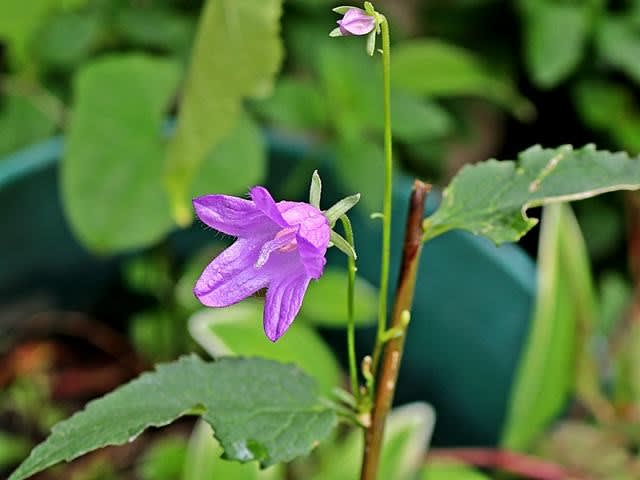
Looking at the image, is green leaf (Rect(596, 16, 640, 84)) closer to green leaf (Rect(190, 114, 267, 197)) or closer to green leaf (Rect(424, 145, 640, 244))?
green leaf (Rect(190, 114, 267, 197))

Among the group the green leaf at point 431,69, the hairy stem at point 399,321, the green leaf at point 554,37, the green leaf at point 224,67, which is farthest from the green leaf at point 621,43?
the hairy stem at point 399,321

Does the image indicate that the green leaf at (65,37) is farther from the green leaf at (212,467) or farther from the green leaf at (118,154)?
the green leaf at (212,467)

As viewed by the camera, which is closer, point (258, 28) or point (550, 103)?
point (258, 28)

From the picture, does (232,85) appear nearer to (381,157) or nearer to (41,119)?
(381,157)

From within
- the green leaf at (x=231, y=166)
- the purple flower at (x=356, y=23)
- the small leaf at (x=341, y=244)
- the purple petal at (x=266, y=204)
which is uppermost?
the purple flower at (x=356, y=23)

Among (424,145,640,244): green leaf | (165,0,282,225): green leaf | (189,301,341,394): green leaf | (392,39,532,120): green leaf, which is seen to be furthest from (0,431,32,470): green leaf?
(424,145,640,244): green leaf

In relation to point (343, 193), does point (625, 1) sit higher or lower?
higher

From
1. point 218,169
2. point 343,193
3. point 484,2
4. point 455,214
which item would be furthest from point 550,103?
point 455,214
